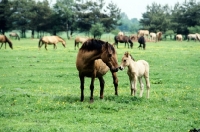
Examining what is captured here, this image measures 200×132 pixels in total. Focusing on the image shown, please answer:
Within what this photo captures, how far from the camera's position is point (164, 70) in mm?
20891

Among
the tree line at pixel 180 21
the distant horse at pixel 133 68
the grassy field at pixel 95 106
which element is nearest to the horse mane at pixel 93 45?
the distant horse at pixel 133 68

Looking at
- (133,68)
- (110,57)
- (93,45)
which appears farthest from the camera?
(133,68)

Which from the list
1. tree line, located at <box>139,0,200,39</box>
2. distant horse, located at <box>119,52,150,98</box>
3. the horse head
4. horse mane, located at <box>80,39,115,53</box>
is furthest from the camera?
tree line, located at <box>139,0,200,39</box>

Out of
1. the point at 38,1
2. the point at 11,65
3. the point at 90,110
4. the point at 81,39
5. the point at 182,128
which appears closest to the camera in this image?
the point at 182,128

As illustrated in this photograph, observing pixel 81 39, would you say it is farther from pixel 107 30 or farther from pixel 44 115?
pixel 107 30

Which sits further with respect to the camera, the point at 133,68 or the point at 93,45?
the point at 133,68

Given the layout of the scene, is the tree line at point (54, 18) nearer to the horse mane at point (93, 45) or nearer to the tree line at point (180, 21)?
the tree line at point (180, 21)

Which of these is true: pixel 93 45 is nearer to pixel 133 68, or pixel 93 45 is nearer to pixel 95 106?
pixel 133 68

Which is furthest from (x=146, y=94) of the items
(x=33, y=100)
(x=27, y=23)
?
(x=27, y=23)

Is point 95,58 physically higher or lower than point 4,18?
lower

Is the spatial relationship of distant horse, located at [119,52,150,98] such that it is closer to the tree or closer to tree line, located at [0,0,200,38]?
tree line, located at [0,0,200,38]

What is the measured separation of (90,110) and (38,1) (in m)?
80.0

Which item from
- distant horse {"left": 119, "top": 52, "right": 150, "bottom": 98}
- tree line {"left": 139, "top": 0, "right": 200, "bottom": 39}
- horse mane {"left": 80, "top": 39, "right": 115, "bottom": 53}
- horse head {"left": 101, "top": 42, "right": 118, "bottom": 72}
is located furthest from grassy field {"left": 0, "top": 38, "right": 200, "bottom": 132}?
tree line {"left": 139, "top": 0, "right": 200, "bottom": 39}

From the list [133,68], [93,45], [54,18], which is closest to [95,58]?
[93,45]
